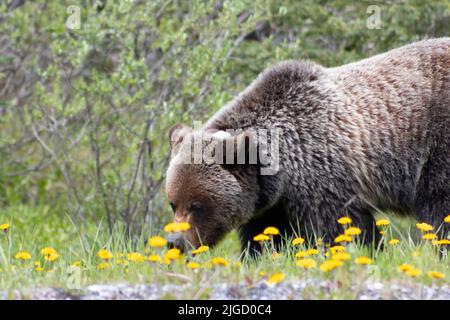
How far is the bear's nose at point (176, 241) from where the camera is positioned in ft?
17.7

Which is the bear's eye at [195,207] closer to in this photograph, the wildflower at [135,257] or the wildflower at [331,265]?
the wildflower at [135,257]

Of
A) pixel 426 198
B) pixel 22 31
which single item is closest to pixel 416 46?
pixel 426 198

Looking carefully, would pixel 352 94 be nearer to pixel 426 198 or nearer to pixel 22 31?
pixel 426 198

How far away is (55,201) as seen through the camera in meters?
10.7

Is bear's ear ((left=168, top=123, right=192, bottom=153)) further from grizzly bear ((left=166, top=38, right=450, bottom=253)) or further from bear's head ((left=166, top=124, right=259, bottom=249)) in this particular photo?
bear's head ((left=166, top=124, right=259, bottom=249))

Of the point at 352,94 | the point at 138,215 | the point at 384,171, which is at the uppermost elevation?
the point at 352,94

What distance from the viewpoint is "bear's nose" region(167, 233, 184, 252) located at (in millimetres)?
5410

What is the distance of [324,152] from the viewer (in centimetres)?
594

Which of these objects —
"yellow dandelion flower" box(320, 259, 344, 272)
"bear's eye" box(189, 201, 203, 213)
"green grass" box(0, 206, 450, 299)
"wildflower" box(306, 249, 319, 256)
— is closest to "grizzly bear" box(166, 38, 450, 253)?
"bear's eye" box(189, 201, 203, 213)

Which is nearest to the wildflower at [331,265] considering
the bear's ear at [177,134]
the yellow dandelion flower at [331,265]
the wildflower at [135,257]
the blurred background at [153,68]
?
the yellow dandelion flower at [331,265]

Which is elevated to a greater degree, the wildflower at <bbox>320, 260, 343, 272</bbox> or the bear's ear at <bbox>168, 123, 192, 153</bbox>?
the bear's ear at <bbox>168, 123, 192, 153</bbox>

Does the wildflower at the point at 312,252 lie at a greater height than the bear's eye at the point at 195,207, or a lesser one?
lesser
